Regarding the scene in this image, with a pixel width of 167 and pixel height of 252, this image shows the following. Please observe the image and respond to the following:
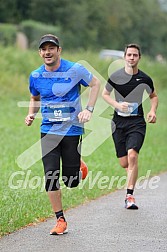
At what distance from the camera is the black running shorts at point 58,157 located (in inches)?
323

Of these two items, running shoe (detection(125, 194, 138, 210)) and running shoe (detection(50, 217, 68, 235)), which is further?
running shoe (detection(125, 194, 138, 210))

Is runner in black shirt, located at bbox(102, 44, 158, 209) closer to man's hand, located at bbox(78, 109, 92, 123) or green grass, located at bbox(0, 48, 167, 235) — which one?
green grass, located at bbox(0, 48, 167, 235)

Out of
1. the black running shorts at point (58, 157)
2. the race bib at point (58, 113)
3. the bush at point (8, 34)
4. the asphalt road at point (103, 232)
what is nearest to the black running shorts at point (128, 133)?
the asphalt road at point (103, 232)

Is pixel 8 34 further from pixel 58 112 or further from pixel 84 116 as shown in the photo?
pixel 84 116

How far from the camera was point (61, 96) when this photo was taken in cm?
822

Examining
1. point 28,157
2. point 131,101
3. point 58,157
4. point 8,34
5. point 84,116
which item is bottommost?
point 28,157

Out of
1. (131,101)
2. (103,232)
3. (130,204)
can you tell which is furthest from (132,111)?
(103,232)

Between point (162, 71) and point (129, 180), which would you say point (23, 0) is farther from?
point (129, 180)

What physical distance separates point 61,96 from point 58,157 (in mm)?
641

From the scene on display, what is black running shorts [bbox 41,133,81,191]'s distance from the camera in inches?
323

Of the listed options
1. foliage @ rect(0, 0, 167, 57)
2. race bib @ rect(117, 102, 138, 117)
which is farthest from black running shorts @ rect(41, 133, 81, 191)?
foliage @ rect(0, 0, 167, 57)

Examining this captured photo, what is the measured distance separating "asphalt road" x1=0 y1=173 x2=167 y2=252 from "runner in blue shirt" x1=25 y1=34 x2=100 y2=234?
318 millimetres

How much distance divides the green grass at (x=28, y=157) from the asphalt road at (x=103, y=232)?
31cm

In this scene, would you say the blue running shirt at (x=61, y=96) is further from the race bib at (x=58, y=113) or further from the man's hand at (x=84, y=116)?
the man's hand at (x=84, y=116)
